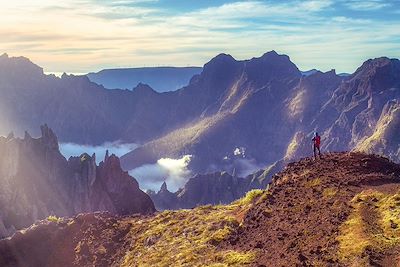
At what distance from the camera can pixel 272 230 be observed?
36.6m

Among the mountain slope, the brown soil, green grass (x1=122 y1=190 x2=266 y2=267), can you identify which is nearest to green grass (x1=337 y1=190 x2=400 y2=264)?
the mountain slope

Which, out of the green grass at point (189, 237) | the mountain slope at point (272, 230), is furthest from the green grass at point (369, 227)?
the green grass at point (189, 237)

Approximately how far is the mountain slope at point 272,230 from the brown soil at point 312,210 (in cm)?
8

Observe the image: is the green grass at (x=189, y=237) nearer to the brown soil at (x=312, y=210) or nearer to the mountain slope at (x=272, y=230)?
the mountain slope at (x=272, y=230)

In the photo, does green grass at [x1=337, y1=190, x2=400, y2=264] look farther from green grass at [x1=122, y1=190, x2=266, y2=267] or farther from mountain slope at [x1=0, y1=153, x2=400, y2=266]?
green grass at [x1=122, y1=190, x2=266, y2=267]

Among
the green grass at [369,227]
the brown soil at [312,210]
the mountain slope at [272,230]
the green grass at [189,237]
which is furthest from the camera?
the green grass at [189,237]

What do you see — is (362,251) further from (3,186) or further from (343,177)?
(3,186)

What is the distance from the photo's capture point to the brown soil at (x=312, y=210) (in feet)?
101

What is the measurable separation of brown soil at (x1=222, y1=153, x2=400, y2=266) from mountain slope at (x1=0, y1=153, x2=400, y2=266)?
0.27ft

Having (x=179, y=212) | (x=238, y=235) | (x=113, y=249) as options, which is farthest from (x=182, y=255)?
(x=179, y=212)

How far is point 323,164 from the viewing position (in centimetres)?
4466

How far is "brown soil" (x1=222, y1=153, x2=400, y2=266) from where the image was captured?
101 feet

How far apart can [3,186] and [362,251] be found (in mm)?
190579

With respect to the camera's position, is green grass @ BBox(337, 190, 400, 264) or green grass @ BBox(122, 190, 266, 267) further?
green grass @ BBox(122, 190, 266, 267)
